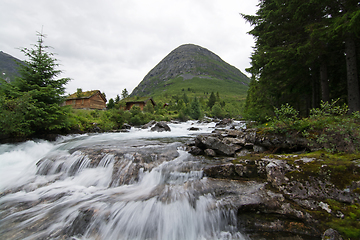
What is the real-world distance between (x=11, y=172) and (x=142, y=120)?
22.9 m

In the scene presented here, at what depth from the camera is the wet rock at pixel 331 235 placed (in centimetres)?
288

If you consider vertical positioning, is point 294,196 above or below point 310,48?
below

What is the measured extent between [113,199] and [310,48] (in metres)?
13.6

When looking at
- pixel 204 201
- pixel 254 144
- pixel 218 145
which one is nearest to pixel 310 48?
pixel 254 144

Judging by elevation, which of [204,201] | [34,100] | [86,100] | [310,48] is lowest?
[204,201]

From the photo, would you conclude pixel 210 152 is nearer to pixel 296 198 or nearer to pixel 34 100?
pixel 296 198

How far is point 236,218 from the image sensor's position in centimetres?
387

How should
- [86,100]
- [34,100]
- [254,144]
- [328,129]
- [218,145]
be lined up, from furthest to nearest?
[86,100], [34,100], [218,145], [254,144], [328,129]

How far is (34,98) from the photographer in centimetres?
1102

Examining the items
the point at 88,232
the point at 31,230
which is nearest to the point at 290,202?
the point at 88,232

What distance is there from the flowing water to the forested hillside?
9.64 meters

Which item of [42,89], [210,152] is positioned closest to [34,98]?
[42,89]

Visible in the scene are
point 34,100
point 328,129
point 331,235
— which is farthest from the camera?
point 34,100

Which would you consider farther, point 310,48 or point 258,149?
point 310,48
